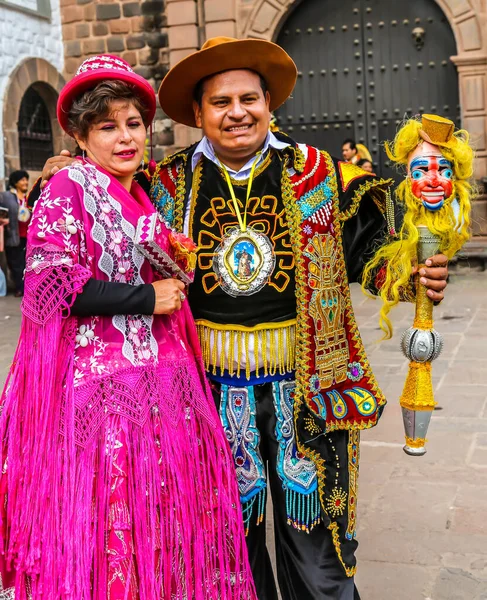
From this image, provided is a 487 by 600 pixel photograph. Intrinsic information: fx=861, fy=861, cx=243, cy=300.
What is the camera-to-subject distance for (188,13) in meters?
12.3

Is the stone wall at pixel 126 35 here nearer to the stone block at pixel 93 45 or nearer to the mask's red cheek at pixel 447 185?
the stone block at pixel 93 45

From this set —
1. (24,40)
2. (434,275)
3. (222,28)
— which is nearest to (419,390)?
(434,275)

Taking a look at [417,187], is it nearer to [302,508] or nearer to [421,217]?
[421,217]

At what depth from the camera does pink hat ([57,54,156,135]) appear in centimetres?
233

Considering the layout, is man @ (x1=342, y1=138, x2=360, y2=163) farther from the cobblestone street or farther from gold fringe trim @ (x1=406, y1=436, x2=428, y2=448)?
gold fringe trim @ (x1=406, y1=436, x2=428, y2=448)

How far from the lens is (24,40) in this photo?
1251cm

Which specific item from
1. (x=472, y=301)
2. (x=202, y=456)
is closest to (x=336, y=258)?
(x=202, y=456)

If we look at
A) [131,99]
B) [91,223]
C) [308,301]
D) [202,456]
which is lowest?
[202,456]

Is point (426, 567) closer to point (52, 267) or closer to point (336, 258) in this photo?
point (336, 258)

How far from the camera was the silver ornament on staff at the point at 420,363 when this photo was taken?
254 centimetres

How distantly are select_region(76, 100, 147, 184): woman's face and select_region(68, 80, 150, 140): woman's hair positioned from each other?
1 cm

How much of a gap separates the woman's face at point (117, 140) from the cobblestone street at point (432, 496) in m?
1.82

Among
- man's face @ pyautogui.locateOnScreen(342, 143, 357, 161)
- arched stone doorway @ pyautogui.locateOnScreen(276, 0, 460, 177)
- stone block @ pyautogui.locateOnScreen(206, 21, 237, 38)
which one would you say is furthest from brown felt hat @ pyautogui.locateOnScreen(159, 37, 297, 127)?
stone block @ pyautogui.locateOnScreen(206, 21, 237, 38)

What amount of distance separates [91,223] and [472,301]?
7.66m
